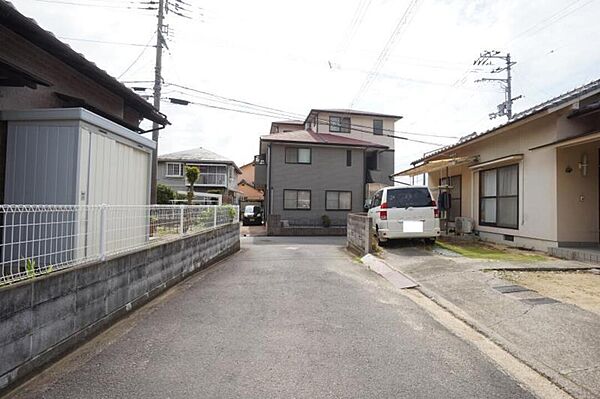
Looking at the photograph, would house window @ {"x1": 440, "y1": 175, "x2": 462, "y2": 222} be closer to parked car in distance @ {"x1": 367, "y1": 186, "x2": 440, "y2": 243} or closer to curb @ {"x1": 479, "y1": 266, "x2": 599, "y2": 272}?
parked car in distance @ {"x1": 367, "y1": 186, "x2": 440, "y2": 243}

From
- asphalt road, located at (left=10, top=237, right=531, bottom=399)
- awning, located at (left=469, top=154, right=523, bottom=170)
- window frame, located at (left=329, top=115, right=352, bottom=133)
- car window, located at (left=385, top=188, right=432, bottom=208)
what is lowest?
asphalt road, located at (left=10, top=237, right=531, bottom=399)

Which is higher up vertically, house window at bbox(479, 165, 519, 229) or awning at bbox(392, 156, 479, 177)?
awning at bbox(392, 156, 479, 177)

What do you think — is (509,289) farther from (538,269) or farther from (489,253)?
(489,253)

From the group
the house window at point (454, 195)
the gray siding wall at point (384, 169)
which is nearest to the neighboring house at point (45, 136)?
the house window at point (454, 195)

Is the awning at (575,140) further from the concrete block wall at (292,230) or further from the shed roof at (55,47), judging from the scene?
the concrete block wall at (292,230)

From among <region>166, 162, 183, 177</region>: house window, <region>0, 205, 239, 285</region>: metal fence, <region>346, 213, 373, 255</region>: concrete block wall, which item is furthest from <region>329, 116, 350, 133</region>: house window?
<region>0, 205, 239, 285</region>: metal fence

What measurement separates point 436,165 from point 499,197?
3.04 metres

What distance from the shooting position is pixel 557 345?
13.6ft

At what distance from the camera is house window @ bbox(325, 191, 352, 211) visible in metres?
26.0

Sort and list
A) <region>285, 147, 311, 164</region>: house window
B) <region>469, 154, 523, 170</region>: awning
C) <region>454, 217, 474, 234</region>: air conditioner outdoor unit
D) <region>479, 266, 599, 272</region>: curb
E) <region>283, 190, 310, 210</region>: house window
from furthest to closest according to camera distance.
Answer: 1. <region>285, 147, 311, 164</region>: house window
2. <region>283, 190, 310, 210</region>: house window
3. <region>454, 217, 474, 234</region>: air conditioner outdoor unit
4. <region>469, 154, 523, 170</region>: awning
5. <region>479, 266, 599, 272</region>: curb

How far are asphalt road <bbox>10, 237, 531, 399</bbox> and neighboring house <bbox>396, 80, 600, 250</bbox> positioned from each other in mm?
5421

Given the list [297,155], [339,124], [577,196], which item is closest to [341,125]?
[339,124]

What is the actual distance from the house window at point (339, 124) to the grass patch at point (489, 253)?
2035 cm

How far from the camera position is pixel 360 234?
39.6 ft
